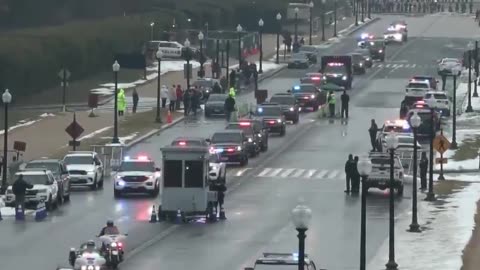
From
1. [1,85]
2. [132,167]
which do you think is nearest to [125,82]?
[1,85]

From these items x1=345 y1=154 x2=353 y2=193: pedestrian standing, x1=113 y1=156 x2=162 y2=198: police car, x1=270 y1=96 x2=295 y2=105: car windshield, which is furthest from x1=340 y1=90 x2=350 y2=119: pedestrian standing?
x1=113 y1=156 x2=162 y2=198: police car

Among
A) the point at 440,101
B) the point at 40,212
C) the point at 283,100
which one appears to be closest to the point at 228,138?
the point at 40,212

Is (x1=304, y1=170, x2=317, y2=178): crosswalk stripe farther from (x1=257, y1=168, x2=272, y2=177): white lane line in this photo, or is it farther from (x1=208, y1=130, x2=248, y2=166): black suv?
(x1=208, y1=130, x2=248, y2=166): black suv

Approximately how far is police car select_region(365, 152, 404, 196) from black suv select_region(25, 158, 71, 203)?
30.8ft

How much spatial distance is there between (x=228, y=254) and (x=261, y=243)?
2252 millimetres

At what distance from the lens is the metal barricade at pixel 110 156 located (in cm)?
6594

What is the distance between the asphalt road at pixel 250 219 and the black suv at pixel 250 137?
41 cm

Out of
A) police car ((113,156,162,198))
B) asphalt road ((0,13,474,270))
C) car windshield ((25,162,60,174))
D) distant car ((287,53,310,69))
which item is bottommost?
asphalt road ((0,13,474,270))

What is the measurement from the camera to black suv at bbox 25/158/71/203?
185 feet

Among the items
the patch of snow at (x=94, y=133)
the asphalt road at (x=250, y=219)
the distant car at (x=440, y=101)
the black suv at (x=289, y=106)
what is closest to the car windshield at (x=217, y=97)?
the black suv at (x=289, y=106)

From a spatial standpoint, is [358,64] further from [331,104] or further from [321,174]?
[321,174]

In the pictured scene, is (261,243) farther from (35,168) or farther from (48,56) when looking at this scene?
(48,56)

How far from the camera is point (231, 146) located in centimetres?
6800

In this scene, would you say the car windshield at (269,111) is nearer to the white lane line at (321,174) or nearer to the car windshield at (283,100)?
the car windshield at (283,100)
